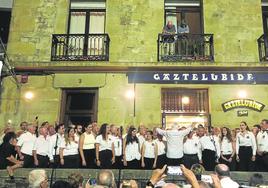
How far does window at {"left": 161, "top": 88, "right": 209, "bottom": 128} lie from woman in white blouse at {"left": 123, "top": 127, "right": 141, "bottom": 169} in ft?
11.4

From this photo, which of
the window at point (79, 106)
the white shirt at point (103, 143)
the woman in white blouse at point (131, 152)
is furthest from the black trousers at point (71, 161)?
the window at point (79, 106)

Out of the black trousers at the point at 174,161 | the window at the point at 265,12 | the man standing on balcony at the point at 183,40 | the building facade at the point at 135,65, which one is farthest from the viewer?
the window at the point at 265,12

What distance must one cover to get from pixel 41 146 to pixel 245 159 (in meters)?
5.50

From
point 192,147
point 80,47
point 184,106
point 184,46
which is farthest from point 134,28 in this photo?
point 192,147

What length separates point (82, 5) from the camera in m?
14.7

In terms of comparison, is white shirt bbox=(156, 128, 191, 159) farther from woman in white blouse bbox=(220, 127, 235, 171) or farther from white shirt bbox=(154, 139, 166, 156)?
woman in white blouse bbox=(220, 127, 235, 171)

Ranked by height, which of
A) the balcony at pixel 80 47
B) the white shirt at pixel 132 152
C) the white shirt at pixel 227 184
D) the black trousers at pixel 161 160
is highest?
the balcony at pixel 80 47

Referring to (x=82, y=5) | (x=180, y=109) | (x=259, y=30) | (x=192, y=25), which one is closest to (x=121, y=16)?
(x=82, y=5)

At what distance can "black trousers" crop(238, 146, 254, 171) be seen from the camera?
33.0 feet

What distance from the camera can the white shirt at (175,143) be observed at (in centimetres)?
958

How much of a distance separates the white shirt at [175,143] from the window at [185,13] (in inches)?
234

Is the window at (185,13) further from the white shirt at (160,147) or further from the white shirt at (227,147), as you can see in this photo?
the white shirt at (160,147)

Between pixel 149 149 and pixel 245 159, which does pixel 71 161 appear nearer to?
pixel 149 149

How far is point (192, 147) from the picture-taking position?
9836mm
